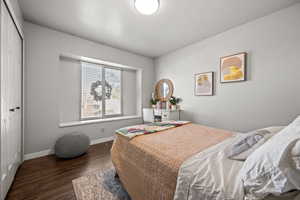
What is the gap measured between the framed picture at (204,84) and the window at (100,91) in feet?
7.75

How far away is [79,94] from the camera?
306cm

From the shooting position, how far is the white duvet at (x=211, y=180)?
60 cm

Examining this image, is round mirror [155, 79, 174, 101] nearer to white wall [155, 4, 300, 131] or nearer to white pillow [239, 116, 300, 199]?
white wall [155, 4, 300, 131]

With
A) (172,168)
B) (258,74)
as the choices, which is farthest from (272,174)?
(258,74)

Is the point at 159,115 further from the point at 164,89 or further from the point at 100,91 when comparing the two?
the point at 100,91

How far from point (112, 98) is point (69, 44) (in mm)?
1723

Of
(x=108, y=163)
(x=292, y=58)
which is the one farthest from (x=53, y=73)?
(x=292, y=58)

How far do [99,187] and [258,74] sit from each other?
3.13m

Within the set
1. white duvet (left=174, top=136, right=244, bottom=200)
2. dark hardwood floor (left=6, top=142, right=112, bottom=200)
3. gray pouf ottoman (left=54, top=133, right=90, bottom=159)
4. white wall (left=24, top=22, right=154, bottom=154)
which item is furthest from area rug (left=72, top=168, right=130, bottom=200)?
white wall (left=24, top=22, right=154, bottom=154)

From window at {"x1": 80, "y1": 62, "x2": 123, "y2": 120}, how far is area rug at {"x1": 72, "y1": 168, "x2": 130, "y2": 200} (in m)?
1.84

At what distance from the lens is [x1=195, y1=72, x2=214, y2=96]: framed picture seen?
2.75m

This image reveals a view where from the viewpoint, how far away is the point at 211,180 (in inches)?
26.9

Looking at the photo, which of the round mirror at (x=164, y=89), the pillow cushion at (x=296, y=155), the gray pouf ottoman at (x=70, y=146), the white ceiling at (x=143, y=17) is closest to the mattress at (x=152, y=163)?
the pillow cushion at (x=296, y=155)

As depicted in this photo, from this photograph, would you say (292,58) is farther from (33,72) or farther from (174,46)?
(33,72)
